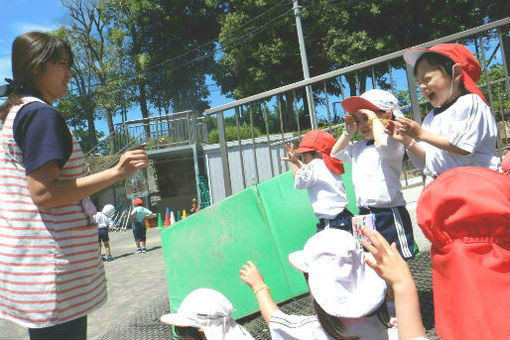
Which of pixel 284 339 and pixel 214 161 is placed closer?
pixel 284 339

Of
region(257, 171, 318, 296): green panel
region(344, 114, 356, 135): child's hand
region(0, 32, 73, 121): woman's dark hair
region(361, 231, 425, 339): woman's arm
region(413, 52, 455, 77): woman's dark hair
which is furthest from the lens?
region(257, 171, 318, 296): green panel

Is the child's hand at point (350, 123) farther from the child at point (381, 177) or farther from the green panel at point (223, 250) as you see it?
the green panel at point (223, 250)

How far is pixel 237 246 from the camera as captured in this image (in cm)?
346

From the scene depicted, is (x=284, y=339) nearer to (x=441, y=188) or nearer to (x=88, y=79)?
(x=441, y=188)

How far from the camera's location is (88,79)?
91.9 feet

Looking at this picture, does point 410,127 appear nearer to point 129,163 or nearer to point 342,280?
point 342,280

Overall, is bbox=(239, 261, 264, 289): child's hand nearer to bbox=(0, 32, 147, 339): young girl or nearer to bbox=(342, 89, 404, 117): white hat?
bbox=(0, 32, 147, 339): young girl

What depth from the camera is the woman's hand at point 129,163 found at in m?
1.37

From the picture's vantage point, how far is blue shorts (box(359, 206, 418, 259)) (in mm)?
2541

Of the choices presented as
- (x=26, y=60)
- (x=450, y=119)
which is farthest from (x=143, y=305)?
(x=450, y=119)

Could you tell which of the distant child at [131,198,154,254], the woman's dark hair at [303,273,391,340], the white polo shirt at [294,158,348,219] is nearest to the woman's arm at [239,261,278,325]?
the woman's dark hair at [303,273,391,340]

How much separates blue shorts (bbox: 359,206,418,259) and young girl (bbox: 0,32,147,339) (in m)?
1.82

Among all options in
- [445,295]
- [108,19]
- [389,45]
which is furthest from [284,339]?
[108,19]

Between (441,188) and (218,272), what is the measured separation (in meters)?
2.65
